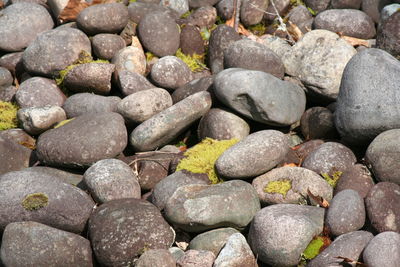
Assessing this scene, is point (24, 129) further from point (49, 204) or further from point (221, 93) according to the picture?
point (221, 93)

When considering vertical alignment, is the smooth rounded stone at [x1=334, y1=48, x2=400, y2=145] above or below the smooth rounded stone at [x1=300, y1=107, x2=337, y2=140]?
above

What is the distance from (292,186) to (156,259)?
1.69 metres

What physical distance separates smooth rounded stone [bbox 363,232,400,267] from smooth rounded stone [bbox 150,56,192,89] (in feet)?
12.4

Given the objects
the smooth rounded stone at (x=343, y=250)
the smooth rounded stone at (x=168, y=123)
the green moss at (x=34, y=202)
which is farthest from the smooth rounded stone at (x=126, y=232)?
the smooth rounded stone at (x=343, y=250)

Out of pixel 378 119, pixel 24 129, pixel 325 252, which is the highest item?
pixel 378 119

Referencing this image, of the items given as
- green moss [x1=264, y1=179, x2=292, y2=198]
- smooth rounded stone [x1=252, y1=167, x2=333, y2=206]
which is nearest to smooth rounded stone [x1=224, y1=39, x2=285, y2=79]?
smooth rounded stone [x1=252, y1=167, x2=333, y2=206]

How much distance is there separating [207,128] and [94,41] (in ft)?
7.91

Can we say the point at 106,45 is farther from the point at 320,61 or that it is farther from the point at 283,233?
the point at 283,233

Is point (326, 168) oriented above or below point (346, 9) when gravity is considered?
below

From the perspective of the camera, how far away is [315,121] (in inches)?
290

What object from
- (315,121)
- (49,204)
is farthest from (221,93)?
(49,204)

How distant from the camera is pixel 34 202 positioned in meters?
6.08

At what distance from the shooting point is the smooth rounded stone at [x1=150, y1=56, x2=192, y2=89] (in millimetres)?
8141

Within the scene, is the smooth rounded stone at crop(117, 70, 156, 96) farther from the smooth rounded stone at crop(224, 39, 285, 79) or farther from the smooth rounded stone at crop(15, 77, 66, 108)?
the smooth rounded stone at crop(224, 39, 285, 79)
